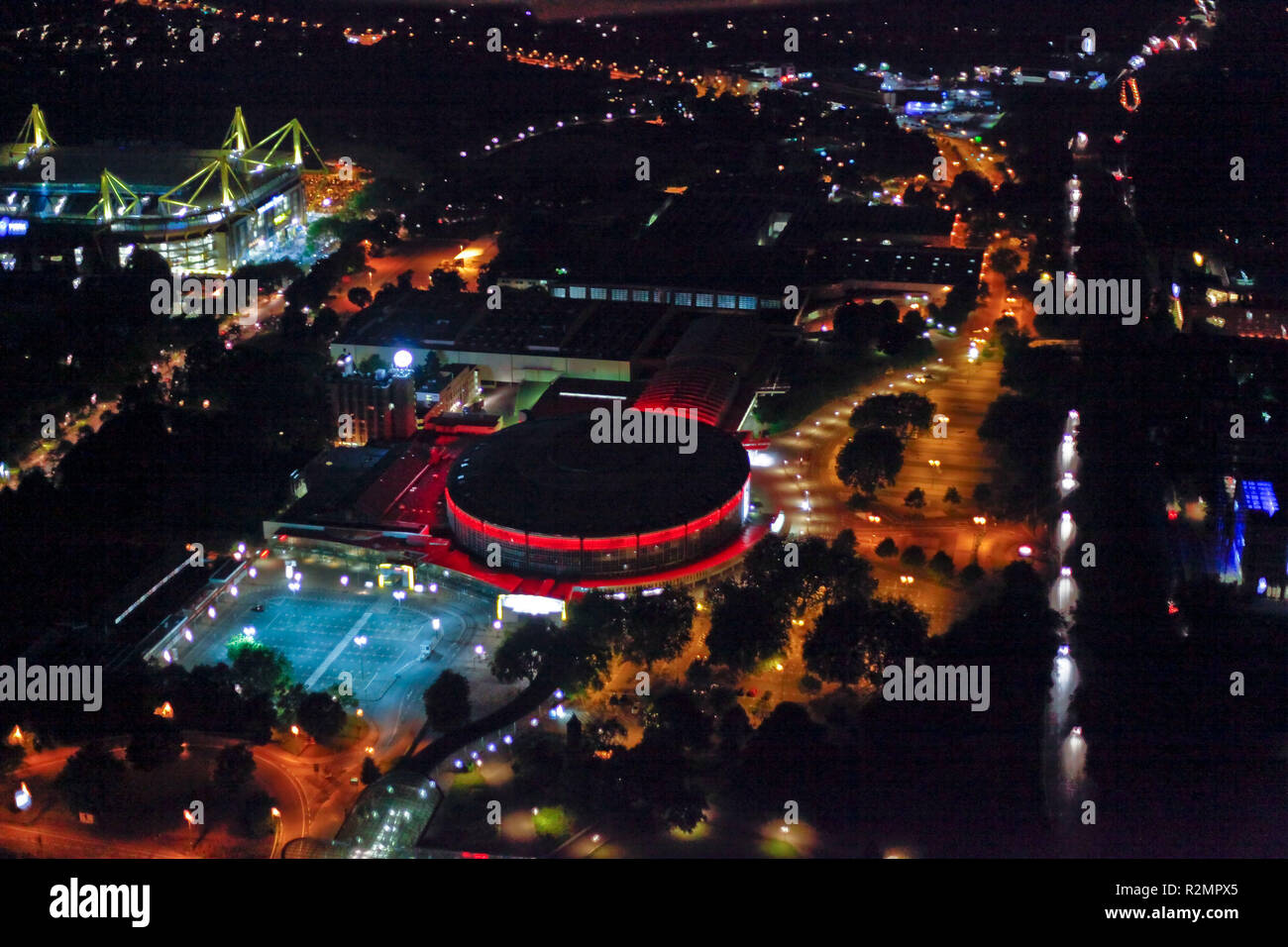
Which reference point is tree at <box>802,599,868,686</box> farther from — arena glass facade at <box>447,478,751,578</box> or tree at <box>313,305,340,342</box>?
tree at <box>313,305,340,342</box>

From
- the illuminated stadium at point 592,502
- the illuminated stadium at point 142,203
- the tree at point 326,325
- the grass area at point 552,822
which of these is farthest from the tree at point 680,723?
the illuminated stadium at point 142,203

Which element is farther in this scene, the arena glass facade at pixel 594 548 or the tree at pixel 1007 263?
the tree at pixel 1007 263

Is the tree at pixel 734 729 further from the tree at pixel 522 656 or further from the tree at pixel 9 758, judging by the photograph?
the tree at pixel 9 758

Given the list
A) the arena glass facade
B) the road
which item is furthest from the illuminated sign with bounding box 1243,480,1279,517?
the arena glass facade

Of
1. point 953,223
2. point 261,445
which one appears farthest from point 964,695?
point 953,223

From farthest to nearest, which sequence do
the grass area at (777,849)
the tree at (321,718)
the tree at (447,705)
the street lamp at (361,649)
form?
the street lamp at (361,649), the tree at (447,705), the tree at (321,718), the grass area at (777,849)

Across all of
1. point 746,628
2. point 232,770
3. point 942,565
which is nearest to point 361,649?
point 232,770
